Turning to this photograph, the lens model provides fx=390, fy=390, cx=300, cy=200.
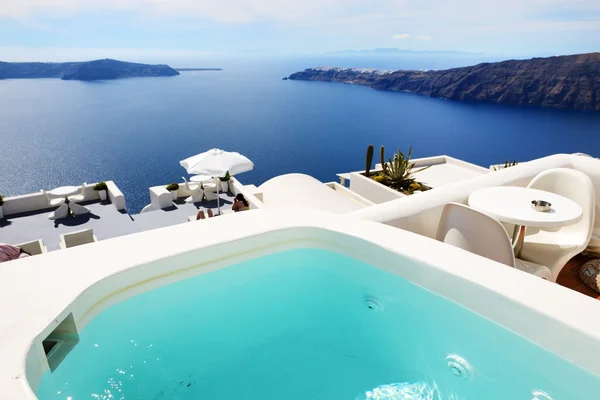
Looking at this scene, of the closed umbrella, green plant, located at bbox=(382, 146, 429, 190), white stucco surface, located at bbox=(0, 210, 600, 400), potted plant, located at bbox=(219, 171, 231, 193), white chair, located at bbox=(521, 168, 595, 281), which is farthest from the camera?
potted plant, located at bbox=(219, 171, 231, 193)

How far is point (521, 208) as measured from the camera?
9.41ft

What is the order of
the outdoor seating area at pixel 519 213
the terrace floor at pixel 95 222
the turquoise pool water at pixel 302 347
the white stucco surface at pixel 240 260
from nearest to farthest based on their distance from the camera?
the white stucco surface at pixel 240 260, the turquoise pool water at pixel 302 347, the outdoor seating area at pixel 519 213, the terrace floor at pixel 95 222

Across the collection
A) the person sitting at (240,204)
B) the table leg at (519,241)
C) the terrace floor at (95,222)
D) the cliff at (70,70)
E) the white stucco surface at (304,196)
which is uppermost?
the cliff at (70,70)

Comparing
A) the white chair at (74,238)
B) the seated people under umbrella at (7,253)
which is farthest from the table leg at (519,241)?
the white chair at (74,238)

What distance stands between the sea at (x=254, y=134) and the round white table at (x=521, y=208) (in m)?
Answer: 42.2

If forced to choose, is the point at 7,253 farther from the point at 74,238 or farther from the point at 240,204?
the point at 240,204

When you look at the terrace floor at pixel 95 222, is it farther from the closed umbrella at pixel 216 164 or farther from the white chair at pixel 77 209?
the closed umbrella at pixel 216 164

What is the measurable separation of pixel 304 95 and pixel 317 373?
339 feet

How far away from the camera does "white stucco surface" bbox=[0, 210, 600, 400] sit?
1.70 meters

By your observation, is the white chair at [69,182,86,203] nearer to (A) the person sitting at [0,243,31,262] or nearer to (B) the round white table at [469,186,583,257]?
(A) the person sitting at [0,243,31,262]

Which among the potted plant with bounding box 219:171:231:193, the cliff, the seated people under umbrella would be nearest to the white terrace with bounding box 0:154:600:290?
the potted plant with bounding box 219:171:231:193

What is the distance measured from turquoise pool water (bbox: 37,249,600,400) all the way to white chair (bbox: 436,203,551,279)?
1.99 ft

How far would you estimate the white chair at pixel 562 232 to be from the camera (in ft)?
9.56

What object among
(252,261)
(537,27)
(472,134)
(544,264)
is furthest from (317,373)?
(537,27)
